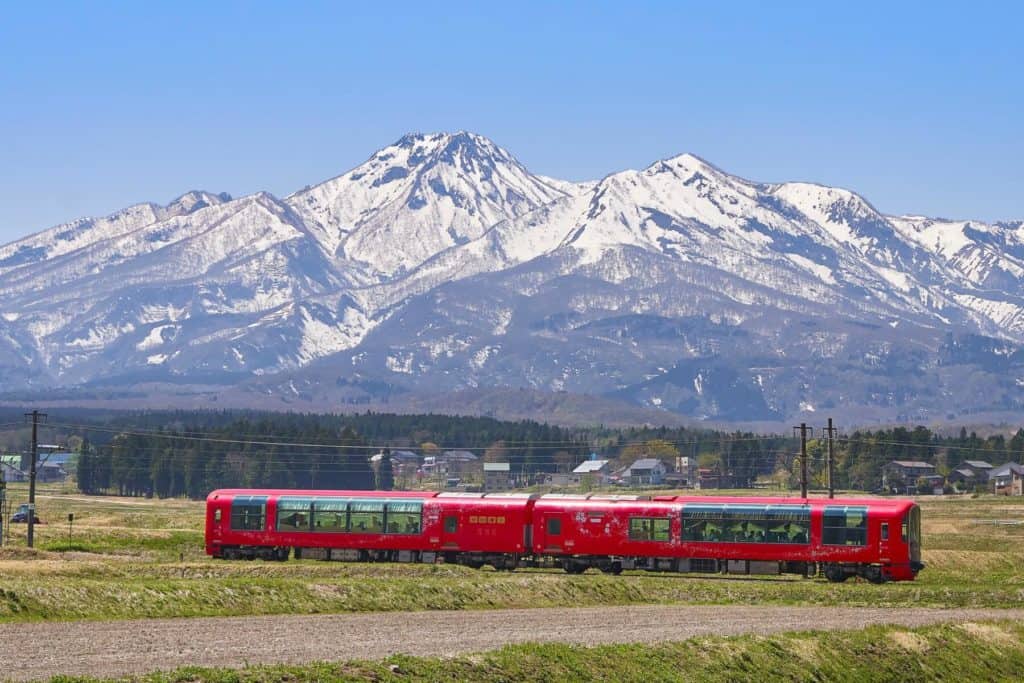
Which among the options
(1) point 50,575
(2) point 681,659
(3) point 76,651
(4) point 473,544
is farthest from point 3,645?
(4) point 473,544

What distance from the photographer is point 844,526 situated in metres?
83.0

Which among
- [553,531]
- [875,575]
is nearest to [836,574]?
[875,575]

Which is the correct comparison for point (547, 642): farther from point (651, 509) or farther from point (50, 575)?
point (651, 509)

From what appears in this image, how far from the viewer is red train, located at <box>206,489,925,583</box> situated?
83.2m

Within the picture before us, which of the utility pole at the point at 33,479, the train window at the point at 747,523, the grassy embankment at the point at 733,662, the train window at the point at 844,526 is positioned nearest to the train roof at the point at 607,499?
the train window at the point at 747,523

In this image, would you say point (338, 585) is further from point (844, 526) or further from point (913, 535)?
point (913, 535)

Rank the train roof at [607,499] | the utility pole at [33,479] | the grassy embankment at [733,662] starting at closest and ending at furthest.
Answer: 1. the grassy embankment at [733,662]
2. the train roof at [607,499]
3. the utility pole at [33,479]

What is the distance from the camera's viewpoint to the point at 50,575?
66375 mm

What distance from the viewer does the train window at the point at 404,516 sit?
296ft

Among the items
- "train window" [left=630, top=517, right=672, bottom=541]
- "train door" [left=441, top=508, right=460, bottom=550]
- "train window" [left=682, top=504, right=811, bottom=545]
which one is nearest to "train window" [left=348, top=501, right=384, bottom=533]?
"train door" [left=441, top=508, right=460, bottom=550]

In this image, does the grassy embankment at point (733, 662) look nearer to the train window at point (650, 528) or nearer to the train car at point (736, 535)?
the train car at point (736, 535)

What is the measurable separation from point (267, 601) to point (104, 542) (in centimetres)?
4618

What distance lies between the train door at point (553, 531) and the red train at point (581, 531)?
53mm

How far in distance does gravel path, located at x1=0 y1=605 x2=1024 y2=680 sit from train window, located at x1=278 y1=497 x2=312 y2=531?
106 feet
